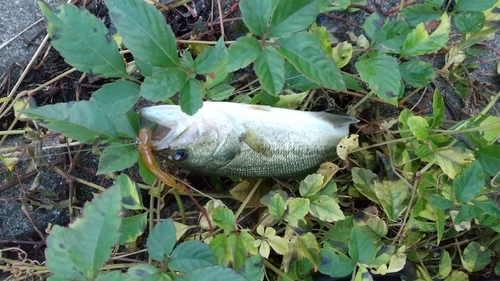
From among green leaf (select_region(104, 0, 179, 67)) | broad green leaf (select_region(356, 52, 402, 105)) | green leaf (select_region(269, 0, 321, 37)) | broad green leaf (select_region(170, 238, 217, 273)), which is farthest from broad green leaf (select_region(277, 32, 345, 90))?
broad green leaf (select_region(170, 238, 217, 273))

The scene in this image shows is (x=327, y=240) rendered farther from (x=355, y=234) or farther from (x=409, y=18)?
(x=409, y=18)

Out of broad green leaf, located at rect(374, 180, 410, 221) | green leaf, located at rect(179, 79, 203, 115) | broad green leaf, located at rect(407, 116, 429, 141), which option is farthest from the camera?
broad green leaf, located at rect(374, 180, 410, 221)

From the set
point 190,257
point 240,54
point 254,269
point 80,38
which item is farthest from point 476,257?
point 80,38

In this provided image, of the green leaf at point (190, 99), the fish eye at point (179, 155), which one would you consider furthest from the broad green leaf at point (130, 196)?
the green leaf at point (190, 99)

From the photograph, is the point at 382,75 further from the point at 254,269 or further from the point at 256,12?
the point at 254,269

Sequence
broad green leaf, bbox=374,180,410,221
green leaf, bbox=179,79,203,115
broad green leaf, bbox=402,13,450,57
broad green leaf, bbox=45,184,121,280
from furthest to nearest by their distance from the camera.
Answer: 1. broad green leaf, bbox=374,180,410,221
2. broad green leaf, bbox=402,13,450,57
3. green leaf, bbox=179,79,203,115
4. broad green leaf, bbox=45,184,121,280

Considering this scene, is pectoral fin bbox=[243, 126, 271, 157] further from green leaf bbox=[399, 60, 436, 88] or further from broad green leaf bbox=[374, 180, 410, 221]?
green leaf bbox=[399, 60, 436, 88]

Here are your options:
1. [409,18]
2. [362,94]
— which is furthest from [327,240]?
[409,18]
